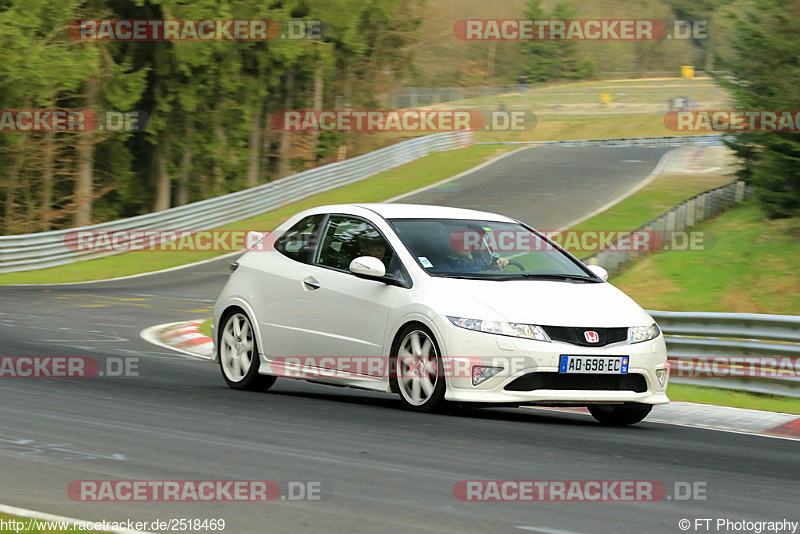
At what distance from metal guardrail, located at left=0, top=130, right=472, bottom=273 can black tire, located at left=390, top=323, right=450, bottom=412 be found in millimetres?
23578

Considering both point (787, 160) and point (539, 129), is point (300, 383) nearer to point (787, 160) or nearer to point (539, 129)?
point (787, 160)

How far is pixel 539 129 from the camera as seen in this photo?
69.2 m

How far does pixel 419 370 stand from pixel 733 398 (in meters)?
4.10

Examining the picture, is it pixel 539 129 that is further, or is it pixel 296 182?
pixel 539 129

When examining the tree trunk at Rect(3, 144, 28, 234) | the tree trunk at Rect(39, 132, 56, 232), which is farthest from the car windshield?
the tree trunk at Rect(39, 132, 56, 232)

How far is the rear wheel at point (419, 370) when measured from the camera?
9117mm

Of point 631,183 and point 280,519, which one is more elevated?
point 280,519

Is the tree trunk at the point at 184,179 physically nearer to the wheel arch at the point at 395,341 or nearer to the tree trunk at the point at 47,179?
the tree trunk at the point at 47,179

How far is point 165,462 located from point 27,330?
415 inches

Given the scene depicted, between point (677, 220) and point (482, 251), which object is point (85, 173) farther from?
point (482, 251)

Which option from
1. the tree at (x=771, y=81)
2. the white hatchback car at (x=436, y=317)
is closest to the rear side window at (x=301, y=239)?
the white hatchback car at (x=436, y=317)

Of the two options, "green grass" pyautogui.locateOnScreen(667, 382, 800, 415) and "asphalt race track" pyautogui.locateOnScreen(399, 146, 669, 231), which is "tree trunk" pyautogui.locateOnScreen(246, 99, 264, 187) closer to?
"asphalt race track" pyautogui.locateOnScreen(399, 146, 669, 231)

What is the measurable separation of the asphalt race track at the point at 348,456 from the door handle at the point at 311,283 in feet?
3.16

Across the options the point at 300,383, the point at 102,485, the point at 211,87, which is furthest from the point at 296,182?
the point at 102,485
